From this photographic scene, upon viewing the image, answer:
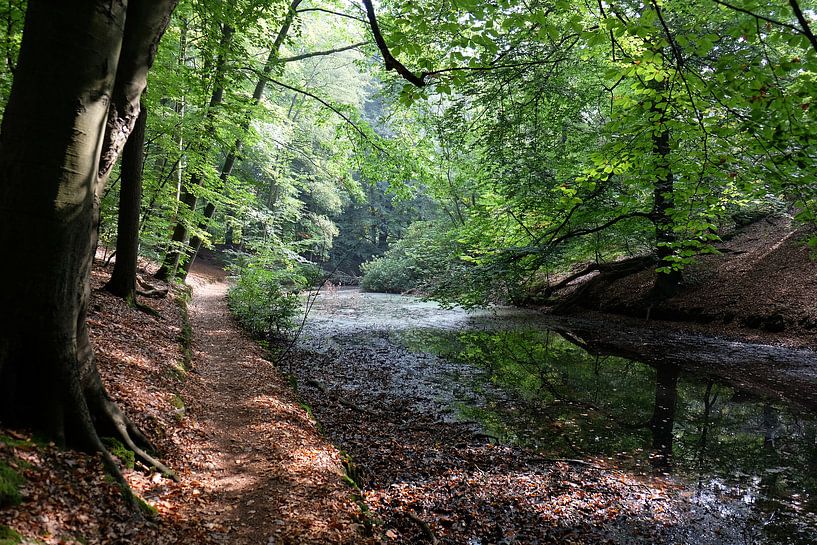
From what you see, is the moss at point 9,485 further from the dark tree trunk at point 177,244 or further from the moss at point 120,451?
the dark tree trunk at point 177,244

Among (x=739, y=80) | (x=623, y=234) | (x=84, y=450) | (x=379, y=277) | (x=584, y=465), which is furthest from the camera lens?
(x=379, y=277)

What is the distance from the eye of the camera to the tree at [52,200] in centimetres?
262

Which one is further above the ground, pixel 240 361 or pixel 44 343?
pixel 44 343

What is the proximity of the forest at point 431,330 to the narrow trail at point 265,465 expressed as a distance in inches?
1.6

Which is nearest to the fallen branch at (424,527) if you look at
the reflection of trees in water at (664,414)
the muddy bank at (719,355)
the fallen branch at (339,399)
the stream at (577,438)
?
the stream at (577,438)

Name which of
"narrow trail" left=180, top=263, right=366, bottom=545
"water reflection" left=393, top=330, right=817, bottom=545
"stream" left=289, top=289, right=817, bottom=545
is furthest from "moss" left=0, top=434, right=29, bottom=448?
"water reflection" left=393, top=330, right=817, bottom=545

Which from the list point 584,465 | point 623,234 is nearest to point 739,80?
point 584,465

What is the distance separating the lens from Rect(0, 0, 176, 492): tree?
8.61 ft

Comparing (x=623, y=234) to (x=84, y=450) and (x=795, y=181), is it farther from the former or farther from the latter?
(x=84, y=450)

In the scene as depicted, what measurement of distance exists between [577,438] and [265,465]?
4.73 metres

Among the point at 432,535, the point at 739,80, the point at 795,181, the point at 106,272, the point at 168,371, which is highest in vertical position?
the point at 739,80

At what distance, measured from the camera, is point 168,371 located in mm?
6238

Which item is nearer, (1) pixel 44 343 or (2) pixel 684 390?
(1) pixel 44 343

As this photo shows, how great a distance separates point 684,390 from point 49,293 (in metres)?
10.5
